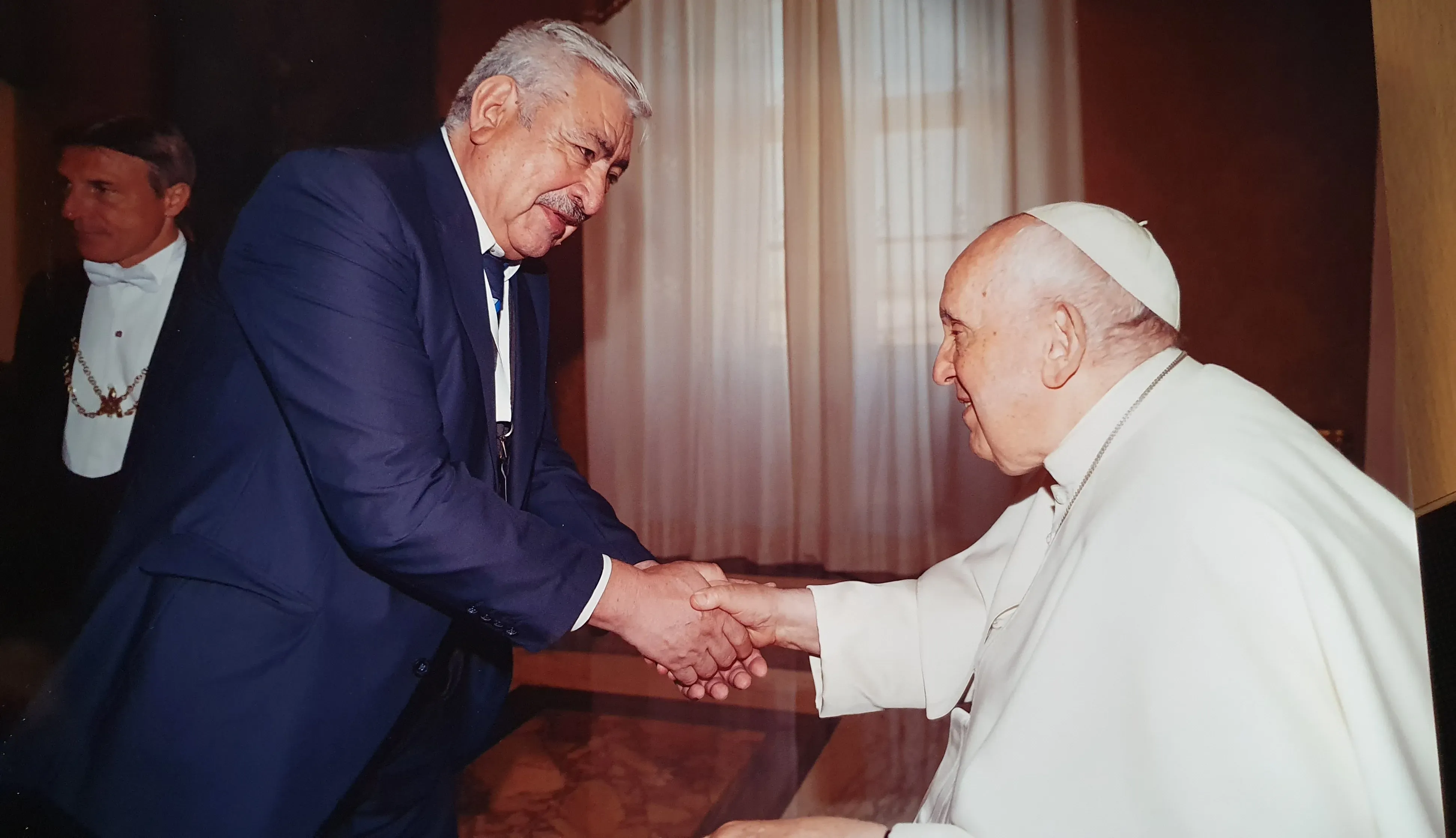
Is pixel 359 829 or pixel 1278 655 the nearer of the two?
pixel 1278 655

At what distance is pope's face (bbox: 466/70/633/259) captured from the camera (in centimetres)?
167

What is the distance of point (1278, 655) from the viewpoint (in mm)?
1071

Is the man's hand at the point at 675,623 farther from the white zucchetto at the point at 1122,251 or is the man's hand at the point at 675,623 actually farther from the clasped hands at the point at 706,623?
the white zucchetto at the point at 1122,251

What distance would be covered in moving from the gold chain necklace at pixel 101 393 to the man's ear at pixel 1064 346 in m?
1.54

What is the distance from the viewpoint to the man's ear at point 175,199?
1526 mm

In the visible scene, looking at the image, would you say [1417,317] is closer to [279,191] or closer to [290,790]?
[279,191]

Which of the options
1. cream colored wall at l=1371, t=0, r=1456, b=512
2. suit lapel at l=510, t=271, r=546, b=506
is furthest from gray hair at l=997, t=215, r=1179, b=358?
suit lapel at l=510, t=271, r=546, b=506

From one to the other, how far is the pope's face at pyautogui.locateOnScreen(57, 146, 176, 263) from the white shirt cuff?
3.22 feet


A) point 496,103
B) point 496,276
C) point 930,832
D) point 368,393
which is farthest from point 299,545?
point 930,832

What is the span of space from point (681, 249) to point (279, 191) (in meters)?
2.02

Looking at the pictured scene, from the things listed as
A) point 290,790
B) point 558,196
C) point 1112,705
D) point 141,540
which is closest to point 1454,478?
point 1112,705

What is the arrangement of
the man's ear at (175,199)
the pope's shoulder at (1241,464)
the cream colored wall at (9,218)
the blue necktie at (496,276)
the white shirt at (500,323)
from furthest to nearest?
the blue necktie at (496,276) → the white shirt at (500,323) → the man's ear at (175,199) → the cream colored wall at (9,218) → the pope's shoulder at (1241,464)

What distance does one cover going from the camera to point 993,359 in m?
1.42

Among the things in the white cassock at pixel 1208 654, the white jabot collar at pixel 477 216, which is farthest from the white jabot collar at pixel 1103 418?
the white jabot collar at pixel 477 216
